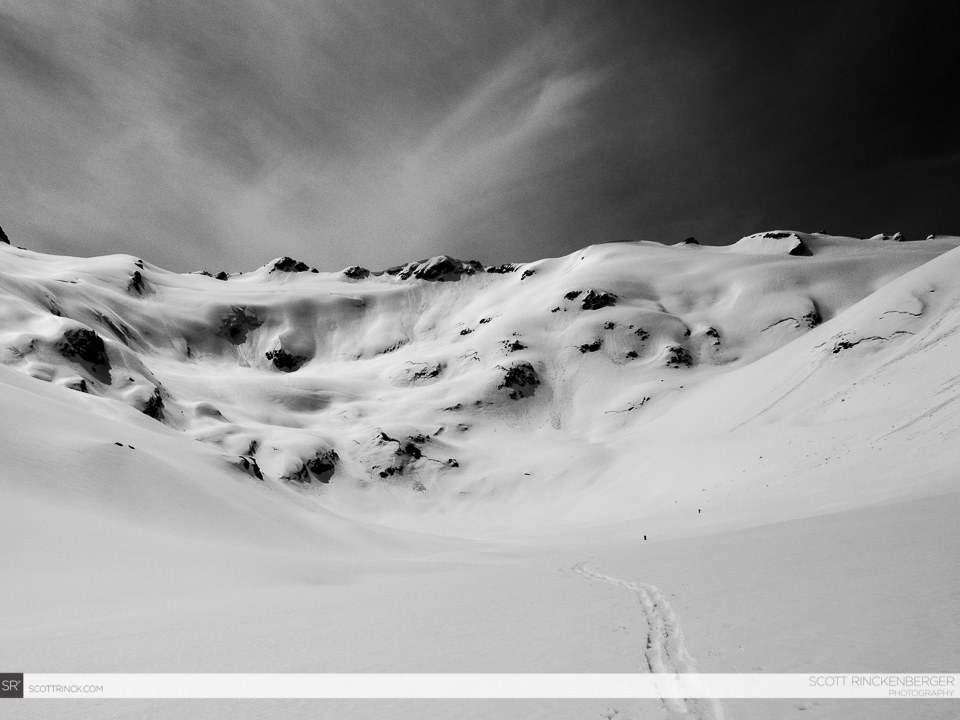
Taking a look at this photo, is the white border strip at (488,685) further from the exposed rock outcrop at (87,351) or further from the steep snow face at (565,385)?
the exposed rock outcrop at (87,351)

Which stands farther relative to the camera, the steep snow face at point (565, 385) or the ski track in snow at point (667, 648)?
the steep snow face at point (565, 385)

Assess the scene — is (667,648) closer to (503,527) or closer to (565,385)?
(503,527)

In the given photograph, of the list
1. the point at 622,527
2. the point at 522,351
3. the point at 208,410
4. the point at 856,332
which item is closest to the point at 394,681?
the point at 622,527

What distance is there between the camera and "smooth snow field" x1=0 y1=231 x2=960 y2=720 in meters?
10.3

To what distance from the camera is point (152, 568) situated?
25.3m

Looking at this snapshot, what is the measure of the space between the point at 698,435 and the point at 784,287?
115780 millimetres

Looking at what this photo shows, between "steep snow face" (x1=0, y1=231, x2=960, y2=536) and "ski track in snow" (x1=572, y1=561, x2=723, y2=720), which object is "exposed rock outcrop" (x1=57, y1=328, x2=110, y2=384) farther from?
"ski track in snow" (x1=572, y1=561, x2=723, y2=720)

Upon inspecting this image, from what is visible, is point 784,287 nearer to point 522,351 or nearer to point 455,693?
point 522,351

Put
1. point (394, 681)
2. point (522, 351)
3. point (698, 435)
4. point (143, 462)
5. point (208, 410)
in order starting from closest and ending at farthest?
point (394, 681)
point (143, 462)
point (698, 435)
point (208, 410)
point (522, 351)

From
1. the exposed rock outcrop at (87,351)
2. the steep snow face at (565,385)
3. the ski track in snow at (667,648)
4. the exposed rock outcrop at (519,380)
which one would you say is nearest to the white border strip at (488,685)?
the ski track in snow at (667,648)

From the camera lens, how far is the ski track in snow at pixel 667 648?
765 centimetres

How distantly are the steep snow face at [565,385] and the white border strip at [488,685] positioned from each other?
33.2 metres

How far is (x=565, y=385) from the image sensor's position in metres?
151

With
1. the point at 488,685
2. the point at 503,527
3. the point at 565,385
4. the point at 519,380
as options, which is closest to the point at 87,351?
the point at 503,527
